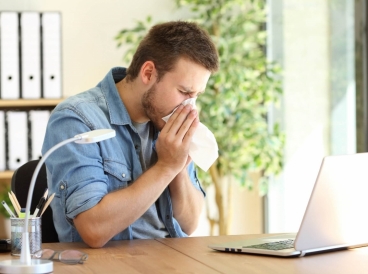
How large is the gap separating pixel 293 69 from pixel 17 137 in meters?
1.50

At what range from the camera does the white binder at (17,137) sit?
10.0ft

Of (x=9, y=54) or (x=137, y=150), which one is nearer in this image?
(x=137, y=150)

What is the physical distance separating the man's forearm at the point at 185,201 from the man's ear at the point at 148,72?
27 cm

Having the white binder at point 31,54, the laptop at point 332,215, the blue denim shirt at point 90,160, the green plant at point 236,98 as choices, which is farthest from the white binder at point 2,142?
the laptop at point 332,215

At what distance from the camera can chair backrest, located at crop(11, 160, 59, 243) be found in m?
1.99

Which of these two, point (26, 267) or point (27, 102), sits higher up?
point (27, 102)

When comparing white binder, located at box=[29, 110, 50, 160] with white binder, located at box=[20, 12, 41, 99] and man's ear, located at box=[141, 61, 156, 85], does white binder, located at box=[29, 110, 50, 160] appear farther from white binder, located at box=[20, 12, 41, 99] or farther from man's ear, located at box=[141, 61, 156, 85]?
man's ear, located at box=[141, 61, 156, 85]

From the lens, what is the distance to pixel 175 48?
1.90 meters

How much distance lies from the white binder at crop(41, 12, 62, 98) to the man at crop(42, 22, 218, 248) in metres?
1.07

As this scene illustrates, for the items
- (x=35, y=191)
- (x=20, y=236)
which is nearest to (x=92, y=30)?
(x=35, y=191)

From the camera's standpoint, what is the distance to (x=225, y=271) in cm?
138

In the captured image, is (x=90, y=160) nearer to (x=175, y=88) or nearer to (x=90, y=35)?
(x=175, y=88)

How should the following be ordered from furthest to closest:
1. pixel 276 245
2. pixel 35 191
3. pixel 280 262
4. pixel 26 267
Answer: pixel 35 191 < pixel 276 245 < pixel 280 262 < pixel 26 267

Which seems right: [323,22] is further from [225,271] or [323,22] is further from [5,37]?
[225,271]
